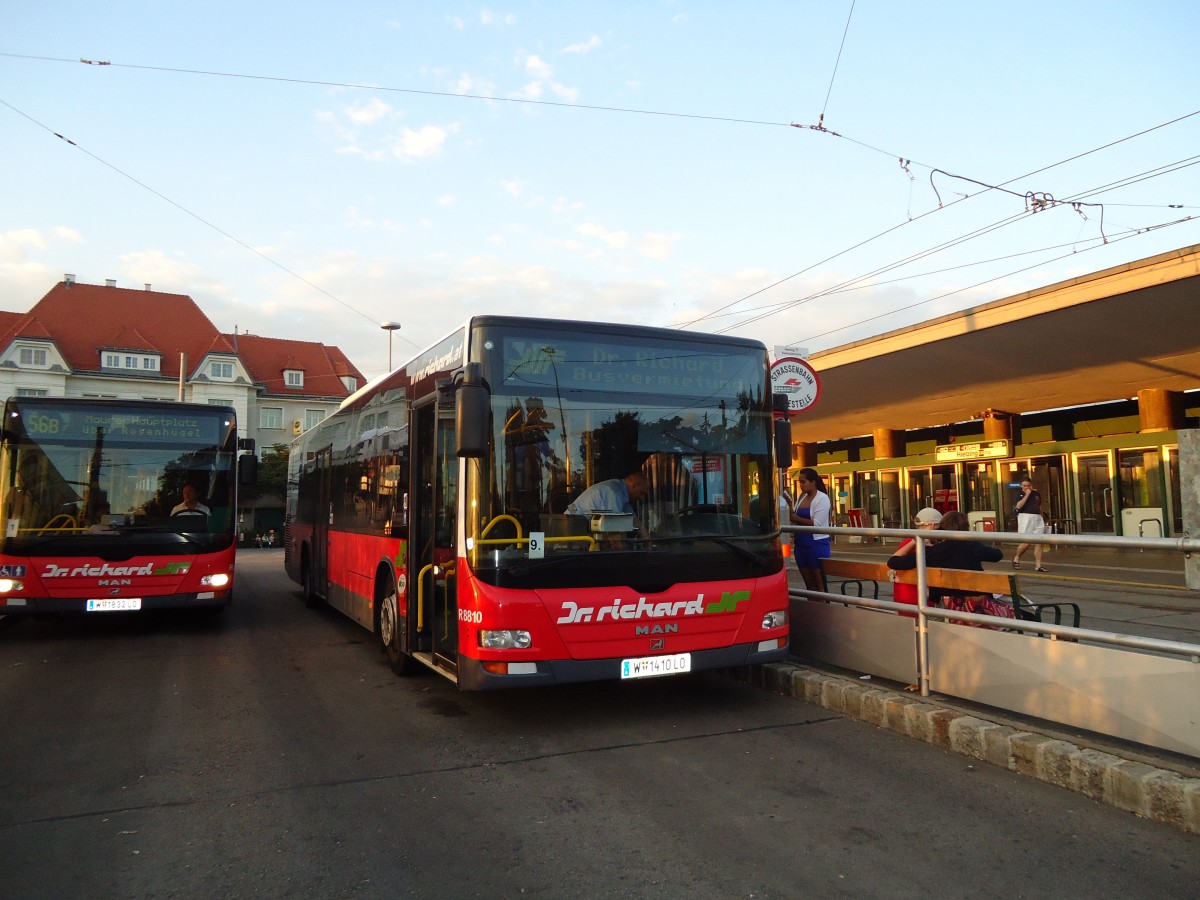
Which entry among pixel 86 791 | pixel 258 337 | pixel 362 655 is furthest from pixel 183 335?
pixel 86 791

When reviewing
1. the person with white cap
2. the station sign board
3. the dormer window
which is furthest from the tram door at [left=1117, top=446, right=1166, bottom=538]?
the dormer window

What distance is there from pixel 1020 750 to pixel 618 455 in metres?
3.07

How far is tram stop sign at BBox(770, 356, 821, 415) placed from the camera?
9.40 meters

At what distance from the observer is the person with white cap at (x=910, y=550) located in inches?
264

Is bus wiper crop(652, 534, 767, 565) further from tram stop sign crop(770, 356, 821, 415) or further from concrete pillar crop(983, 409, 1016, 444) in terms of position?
concrete pillar crop(983, 409, 1016, 444)

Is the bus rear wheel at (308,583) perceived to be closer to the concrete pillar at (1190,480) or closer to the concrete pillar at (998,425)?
the concrete pillar at (1190,480)

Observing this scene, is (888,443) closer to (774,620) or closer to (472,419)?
(774,620)

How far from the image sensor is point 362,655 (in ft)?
31.6

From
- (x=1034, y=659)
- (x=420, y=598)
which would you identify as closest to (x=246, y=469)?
Result: (x=420, y=598)

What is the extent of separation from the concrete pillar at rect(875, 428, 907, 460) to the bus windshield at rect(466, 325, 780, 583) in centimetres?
2768

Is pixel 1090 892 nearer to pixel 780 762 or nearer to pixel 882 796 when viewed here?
pixel 882 796

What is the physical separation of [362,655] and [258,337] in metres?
64.8

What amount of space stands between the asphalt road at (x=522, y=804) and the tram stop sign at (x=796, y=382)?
329 cm

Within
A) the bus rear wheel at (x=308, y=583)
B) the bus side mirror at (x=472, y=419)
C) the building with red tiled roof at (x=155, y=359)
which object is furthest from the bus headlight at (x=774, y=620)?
the building with red tiled roof at (x=155, y=359)
